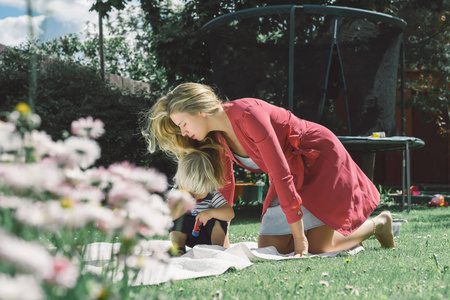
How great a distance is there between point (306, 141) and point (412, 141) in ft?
9.86

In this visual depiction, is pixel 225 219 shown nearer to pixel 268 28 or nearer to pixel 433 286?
pixel 433 286

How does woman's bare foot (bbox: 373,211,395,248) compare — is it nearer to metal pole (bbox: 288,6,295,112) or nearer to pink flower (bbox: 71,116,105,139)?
pink flower (bbox: 71,116,105,139)

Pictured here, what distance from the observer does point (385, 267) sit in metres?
2.13

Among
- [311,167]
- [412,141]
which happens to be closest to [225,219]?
[311,167]

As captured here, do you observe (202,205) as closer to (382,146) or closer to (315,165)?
(315,165)

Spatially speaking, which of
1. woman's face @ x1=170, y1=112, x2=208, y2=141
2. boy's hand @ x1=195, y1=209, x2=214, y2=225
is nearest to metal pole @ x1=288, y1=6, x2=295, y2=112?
boy's hand @ x1=195, y1=209, x2=214, y2=225

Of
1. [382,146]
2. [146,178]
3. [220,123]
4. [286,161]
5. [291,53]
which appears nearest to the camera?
[146,178]

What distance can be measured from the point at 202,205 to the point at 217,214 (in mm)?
119

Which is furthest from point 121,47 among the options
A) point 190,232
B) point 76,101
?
point 190,232

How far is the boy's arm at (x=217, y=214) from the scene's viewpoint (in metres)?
2.70

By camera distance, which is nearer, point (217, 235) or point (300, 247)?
point (300, 247)

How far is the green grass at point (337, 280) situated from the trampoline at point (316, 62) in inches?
118

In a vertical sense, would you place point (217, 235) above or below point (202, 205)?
below

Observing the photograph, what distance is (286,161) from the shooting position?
235 cm
